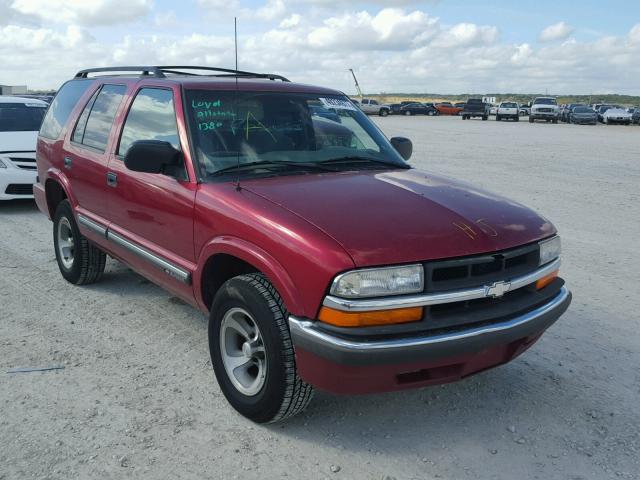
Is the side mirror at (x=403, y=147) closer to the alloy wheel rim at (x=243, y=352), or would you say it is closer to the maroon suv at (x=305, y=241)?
the maroon suv at (x=305, y=241)

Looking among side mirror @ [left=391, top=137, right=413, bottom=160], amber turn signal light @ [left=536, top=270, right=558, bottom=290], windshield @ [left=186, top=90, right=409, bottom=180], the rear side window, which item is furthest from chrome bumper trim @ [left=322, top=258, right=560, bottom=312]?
the rear side window

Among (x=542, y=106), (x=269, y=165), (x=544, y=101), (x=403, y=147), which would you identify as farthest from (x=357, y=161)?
(x=544, y=101)

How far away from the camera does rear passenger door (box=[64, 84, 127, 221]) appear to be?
4707mm

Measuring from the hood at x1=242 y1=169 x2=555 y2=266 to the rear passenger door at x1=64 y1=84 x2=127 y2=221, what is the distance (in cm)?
174

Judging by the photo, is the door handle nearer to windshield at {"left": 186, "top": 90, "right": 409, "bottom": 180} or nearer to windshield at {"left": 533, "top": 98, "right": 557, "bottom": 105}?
windshield at {"left": 186, "top": 90, "right": 409, "bottom": 180}

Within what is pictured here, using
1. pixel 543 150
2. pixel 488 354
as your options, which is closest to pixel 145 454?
pixel 488 354

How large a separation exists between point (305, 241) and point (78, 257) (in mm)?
3269

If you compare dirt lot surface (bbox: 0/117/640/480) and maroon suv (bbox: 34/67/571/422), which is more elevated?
maroon suv (bbox: 34/67/571/422)

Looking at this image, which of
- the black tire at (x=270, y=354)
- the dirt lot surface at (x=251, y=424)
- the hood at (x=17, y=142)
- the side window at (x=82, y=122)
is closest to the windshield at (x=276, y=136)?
the black tire at (x=270, y=354)

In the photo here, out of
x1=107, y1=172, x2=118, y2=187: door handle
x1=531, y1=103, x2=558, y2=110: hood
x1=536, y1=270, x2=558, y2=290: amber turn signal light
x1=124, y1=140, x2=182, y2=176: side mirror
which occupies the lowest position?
x1=536, y1=270, x2=558, y2=290: amber turn signal light

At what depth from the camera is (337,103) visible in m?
4.71

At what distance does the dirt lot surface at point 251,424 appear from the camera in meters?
2.96

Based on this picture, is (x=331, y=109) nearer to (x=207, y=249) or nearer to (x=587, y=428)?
(x=207, y=249)

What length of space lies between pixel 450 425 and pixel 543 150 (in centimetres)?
1790
